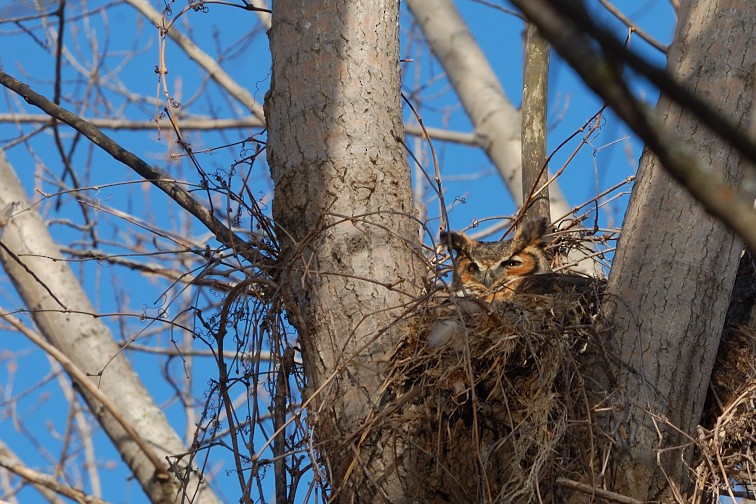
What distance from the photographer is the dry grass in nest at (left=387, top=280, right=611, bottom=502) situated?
2.26 m

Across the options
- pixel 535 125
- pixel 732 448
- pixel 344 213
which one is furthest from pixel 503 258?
pixel 732 448

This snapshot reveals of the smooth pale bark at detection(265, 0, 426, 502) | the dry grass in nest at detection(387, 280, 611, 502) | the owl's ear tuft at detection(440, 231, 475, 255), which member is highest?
the owl's ear tuft at detection(440, 231, 475, 255)

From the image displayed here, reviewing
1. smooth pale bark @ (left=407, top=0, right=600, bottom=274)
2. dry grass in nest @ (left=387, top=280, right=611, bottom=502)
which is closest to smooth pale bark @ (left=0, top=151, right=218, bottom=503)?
dry grass in nest @ (left=387, top=280, right=611, bottom=502)

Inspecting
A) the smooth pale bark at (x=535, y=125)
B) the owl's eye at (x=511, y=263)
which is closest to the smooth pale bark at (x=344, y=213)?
the smooth pale bark at (x=535, y=125)

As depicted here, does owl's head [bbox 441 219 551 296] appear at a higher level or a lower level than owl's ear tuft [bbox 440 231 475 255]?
lower

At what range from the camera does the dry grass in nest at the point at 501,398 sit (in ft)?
Result: 7.43

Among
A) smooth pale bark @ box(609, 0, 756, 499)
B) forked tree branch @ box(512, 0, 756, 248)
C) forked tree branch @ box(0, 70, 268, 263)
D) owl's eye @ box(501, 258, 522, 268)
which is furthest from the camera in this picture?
owl's eye @ box(501, 258, 522, 268)

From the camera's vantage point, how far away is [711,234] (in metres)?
2.29

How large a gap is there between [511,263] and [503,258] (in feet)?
0.15

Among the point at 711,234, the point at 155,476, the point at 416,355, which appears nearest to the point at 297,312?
the point at 416,355

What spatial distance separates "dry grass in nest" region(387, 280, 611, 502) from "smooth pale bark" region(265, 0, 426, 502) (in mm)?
98

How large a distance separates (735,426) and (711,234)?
543mm

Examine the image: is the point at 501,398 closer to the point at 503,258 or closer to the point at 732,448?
the point at 732,448

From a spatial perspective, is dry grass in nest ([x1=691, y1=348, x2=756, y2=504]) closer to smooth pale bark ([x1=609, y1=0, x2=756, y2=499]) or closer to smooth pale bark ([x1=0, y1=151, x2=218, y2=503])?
smooth pale bark ([x1=609, y1=0, x2=756, y2=499])
